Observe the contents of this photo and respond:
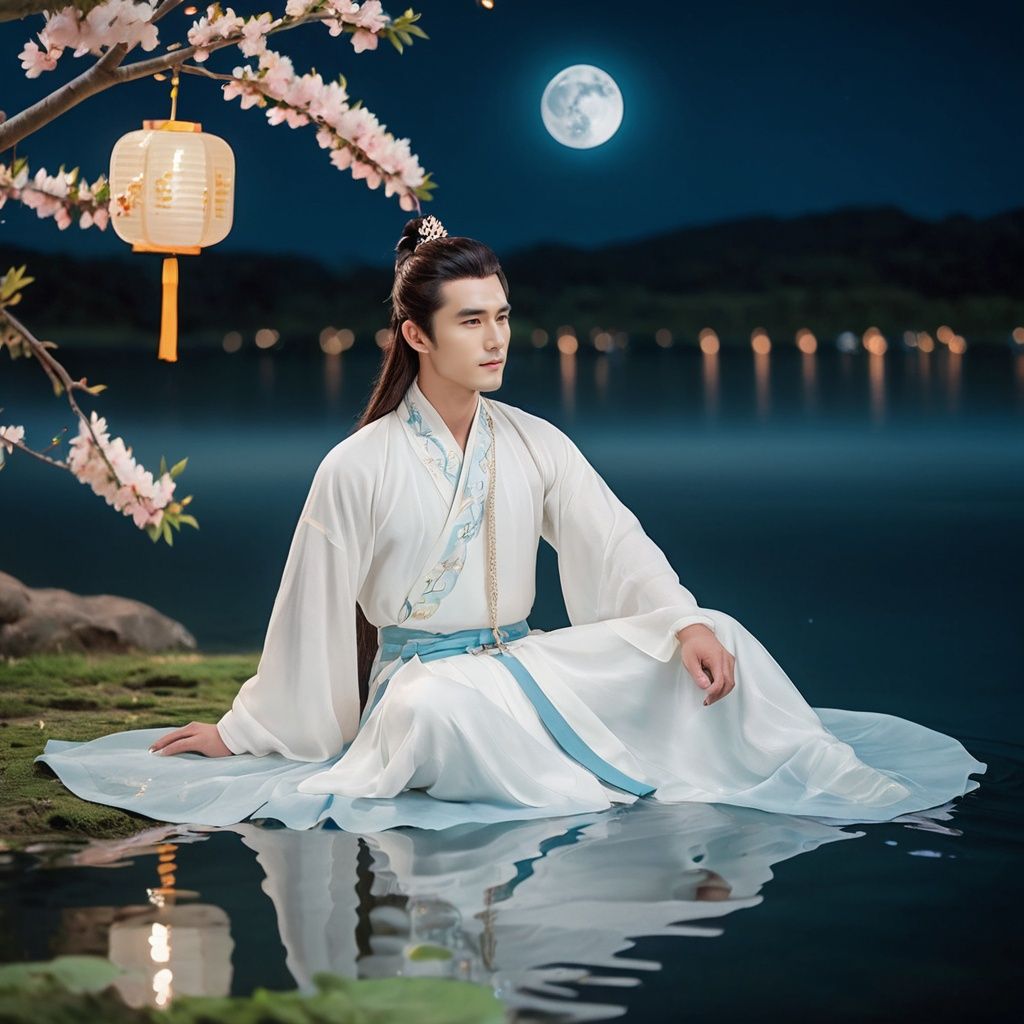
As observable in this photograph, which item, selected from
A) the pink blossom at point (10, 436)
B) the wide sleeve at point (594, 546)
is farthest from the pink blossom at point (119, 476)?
the wide sleeve at point (594, 546)

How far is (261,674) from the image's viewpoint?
11.2ft

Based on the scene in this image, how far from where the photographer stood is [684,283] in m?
32.3

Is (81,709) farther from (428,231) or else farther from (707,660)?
(707,660)

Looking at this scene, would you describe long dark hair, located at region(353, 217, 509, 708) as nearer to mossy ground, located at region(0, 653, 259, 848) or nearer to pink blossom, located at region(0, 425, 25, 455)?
mossy ground, located at region(0, 653, 259, 848)

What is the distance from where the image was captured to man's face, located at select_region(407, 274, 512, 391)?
11.0ft

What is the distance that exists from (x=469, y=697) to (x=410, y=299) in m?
0.82

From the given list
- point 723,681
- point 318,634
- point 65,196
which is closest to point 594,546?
point 723,681

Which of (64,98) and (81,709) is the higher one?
(64,98)

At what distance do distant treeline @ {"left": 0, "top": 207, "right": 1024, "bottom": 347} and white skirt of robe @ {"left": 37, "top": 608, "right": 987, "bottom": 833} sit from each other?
79.4 ft

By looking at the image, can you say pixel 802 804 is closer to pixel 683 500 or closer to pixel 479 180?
pixel 683 500

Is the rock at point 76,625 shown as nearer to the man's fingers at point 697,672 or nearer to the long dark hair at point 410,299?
the long dark hair at point 410,299

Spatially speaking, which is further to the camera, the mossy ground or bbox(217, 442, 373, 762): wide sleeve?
bbox(217, 442, 373, 762): wide sleeve

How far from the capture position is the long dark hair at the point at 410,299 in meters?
3.38

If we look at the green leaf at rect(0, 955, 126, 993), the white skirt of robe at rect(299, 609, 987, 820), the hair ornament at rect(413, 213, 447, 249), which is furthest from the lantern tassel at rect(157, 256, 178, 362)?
the green leaf at rect(0, 955, 126, 993)
